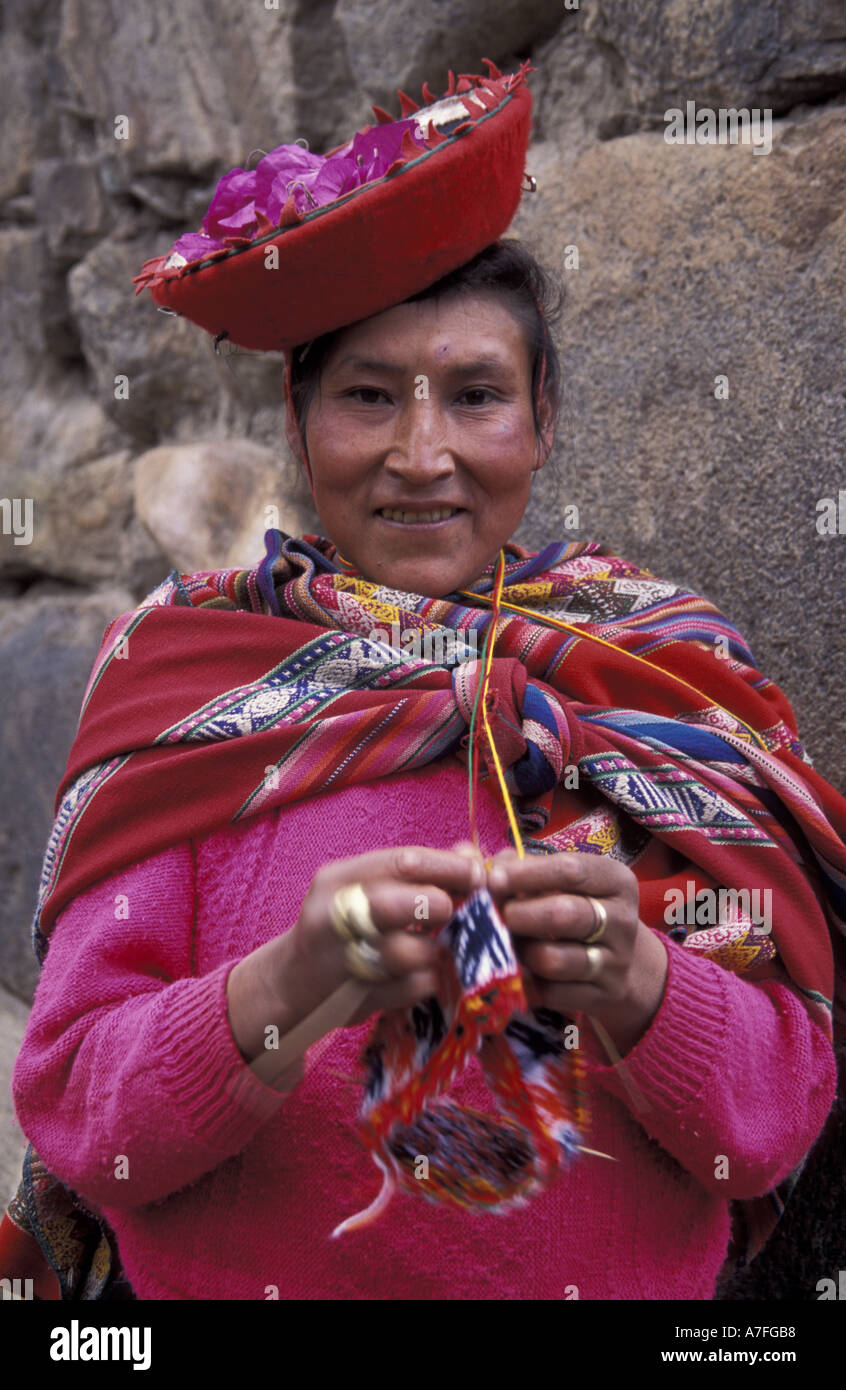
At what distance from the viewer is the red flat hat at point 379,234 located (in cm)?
104

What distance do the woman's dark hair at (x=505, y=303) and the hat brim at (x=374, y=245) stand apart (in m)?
0.02

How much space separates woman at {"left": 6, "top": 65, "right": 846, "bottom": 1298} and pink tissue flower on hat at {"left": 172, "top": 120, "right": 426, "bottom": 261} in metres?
0.11

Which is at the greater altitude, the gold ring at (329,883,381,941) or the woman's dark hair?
the woman's dark hair

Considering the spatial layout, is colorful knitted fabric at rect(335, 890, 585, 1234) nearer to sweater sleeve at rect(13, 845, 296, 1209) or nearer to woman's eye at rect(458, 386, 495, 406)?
Result: sweater sleeve at rect(13, 845, 296, 1209)

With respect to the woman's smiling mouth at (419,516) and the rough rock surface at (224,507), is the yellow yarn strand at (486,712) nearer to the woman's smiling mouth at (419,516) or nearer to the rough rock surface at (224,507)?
the woman's smiling mouth at (419,516)

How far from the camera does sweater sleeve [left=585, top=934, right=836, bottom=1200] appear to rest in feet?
2.76

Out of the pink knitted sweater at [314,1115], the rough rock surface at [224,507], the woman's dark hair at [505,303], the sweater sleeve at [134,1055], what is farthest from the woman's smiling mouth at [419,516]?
the rough rock surface at [224,507]

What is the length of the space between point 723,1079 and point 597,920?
203 millimetres

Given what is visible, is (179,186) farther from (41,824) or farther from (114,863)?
(114,863)

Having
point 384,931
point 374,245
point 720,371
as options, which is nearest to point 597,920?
point 384,931

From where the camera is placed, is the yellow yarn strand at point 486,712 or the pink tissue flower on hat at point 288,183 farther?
the pink tissue flower on hat at point 288,183

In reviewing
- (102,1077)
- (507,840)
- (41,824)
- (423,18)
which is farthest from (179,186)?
(102,1077)

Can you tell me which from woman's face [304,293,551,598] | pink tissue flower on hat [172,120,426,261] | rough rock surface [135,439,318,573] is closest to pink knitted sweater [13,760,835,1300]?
woman's face [304,293,551,598]

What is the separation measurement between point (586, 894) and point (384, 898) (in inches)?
5.2
